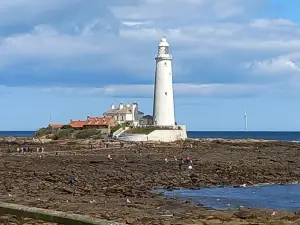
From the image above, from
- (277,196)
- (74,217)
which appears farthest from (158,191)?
(74,217)

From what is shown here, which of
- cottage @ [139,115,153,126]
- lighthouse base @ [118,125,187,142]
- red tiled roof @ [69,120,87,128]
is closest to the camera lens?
lighthouse base @ [118,125,187,142]

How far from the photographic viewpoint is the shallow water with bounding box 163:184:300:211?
23469 millimetres

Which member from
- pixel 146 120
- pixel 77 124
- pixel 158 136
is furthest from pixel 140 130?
pixel 77 124

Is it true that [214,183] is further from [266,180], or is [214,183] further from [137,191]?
[137,191]

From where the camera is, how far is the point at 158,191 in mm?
27750

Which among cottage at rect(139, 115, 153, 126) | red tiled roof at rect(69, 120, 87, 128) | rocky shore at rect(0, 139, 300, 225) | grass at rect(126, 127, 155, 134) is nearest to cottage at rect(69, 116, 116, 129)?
red tiled roof at rect(69, 120, 87, 128)

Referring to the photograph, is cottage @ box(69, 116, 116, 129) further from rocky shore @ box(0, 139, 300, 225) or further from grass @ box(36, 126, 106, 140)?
rocky shore @ box(0, 139, 300, 225)

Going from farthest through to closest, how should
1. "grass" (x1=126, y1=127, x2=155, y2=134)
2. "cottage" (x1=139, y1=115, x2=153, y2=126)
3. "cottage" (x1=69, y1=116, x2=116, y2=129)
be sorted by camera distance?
1. "cottage" (x1=69, y1=116, x2=116, y2=129)
2. "cottage" (x1=139, y1=115, x2=153, y2=126)
3. "grass" (x1=126, y1=127, x2=155, y2=134)

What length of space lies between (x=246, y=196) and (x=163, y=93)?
156ft

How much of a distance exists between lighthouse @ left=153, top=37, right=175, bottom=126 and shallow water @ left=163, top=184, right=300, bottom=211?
42389mm

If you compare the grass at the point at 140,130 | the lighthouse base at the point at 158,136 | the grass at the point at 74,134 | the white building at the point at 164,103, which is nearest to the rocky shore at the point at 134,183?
the lighthouse base at the point at 158,136

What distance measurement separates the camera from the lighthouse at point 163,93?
74375 mm

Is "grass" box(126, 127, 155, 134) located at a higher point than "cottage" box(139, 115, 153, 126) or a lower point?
lower

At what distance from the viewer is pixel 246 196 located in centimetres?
2709
